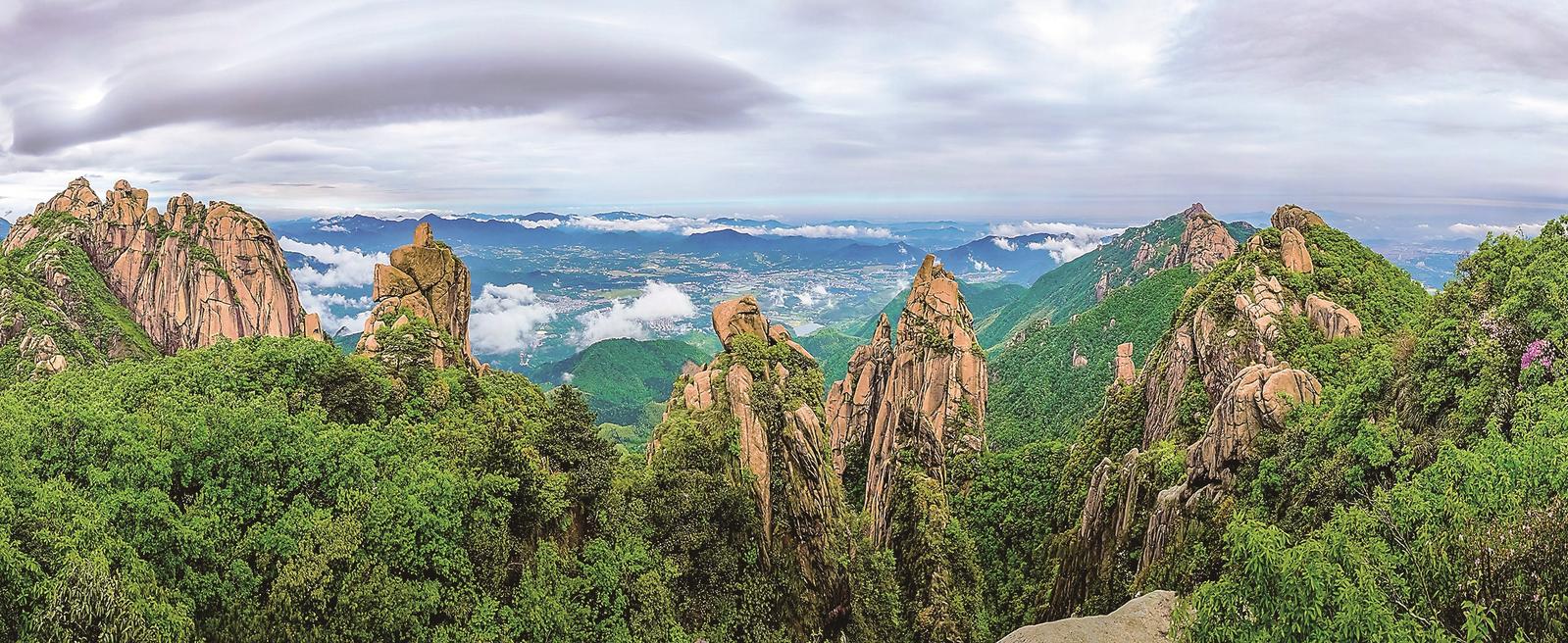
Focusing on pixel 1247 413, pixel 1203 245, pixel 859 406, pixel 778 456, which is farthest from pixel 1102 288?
pixel 778 456

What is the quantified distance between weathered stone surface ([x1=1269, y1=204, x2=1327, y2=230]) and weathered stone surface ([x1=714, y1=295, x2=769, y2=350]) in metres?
42.4

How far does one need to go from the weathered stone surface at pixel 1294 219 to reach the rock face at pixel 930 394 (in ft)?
91.7

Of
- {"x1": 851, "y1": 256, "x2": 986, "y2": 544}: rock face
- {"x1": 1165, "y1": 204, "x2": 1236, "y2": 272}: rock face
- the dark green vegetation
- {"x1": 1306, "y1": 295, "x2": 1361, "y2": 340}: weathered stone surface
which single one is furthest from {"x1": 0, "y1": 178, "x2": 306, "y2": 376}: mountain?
{"x1": 1165, "y1": 204, "x2": 1236, "y2": 272}: rock face

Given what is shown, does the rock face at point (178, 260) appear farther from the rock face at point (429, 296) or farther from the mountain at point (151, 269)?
the rock face at point (429, 296)

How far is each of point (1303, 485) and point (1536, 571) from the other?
15.5 meters

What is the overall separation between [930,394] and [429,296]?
33.1 metres

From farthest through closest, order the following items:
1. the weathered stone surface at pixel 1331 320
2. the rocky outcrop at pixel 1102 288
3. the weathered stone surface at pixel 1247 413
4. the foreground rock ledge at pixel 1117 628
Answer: the rocky outcrop at pixel 1102 288, the weathered stone surface at pixel 1331 320, the weathered stone surface at pixel 1247 413, the foreground rock ledge at pixel 1117 628

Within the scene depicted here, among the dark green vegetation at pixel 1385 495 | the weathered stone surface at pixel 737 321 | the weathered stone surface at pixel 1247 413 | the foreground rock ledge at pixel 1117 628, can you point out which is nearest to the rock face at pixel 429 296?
the weathered stone surface at pixel 737 321

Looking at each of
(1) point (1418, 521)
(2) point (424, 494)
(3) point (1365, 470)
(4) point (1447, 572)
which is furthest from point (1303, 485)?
(2) point (424, 494)

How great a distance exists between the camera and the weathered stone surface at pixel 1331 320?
36.7 m

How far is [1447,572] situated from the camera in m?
11.5

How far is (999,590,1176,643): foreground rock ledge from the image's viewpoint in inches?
738

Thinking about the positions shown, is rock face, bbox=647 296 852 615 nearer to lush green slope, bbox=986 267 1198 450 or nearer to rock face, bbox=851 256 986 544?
rock face, bbox=851 256 986 544

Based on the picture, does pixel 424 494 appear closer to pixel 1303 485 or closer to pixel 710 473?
pixel 710 473
